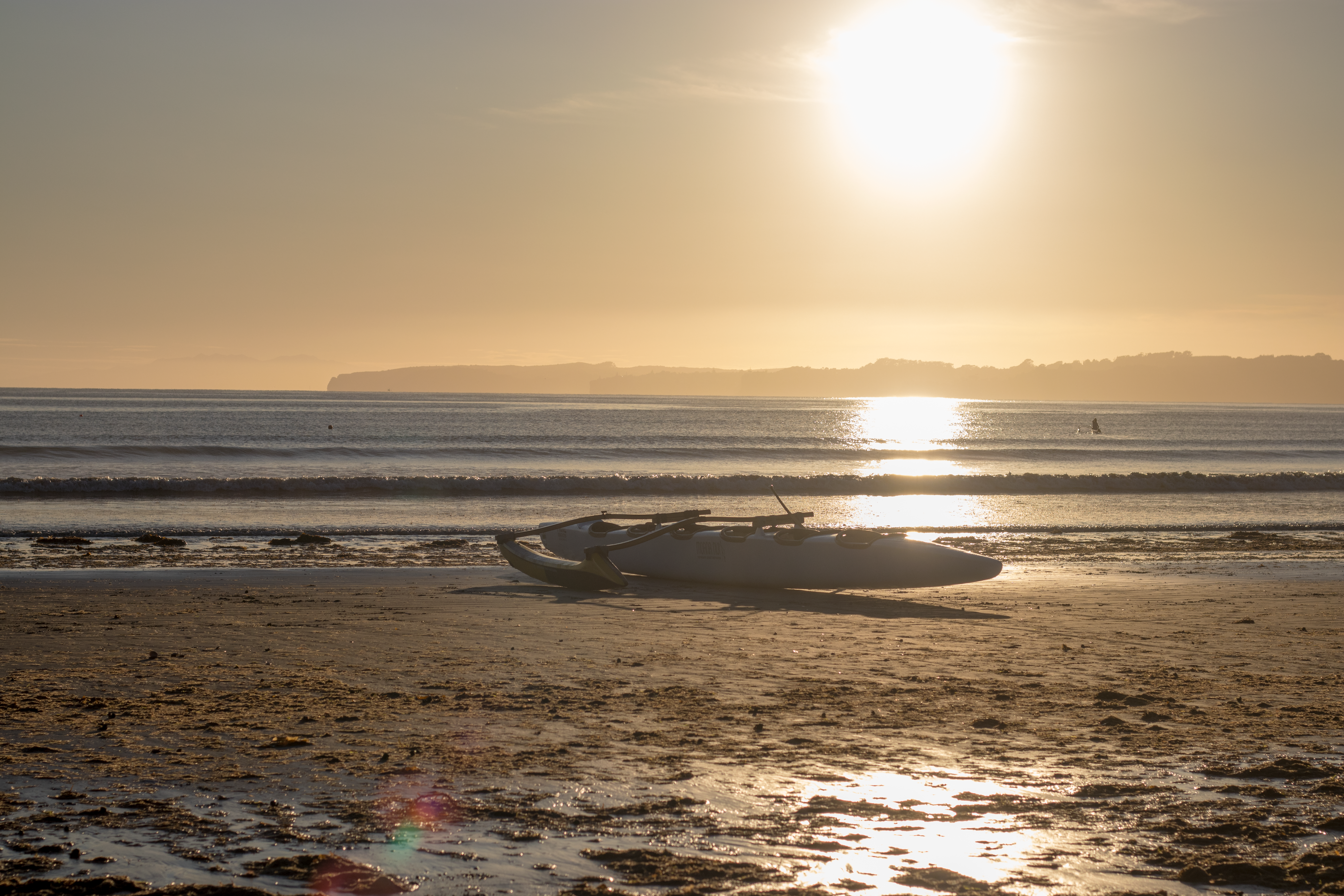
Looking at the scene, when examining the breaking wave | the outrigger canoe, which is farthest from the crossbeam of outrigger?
the breaking wave

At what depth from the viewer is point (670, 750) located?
248 inches

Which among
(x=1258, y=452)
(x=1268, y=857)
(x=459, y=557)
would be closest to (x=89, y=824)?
(x=1268, y=857)

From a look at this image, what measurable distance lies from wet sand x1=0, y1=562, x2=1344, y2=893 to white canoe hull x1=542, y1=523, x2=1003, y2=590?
177cm

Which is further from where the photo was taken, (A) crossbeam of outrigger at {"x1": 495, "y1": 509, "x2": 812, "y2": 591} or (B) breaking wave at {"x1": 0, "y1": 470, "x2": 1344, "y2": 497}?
(B) breaking wave at {"x1": 0, "y1": 470, "x2": 1344, "y2": 497}

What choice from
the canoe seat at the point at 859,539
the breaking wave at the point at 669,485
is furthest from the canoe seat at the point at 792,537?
the breaking wave at the point at 669,485

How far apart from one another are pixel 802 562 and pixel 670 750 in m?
8.05

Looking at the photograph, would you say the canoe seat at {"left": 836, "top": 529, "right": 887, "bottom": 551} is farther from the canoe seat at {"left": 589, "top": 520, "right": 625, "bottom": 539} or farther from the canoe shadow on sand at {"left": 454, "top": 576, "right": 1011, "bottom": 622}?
the canoe seat at {"left": 589, "top": 520, "right": 625, "bottom": 539}

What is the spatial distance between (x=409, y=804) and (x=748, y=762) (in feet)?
6.26

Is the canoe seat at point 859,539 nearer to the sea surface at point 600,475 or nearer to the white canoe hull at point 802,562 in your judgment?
the white canoe hull at point 802,562

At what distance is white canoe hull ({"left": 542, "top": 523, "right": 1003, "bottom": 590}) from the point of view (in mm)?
13500

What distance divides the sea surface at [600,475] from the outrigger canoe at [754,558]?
6.76 metres

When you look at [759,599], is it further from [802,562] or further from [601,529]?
[601,529]

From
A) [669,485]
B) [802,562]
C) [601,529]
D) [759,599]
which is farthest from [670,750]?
[669,485]

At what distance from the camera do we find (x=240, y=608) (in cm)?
1190
